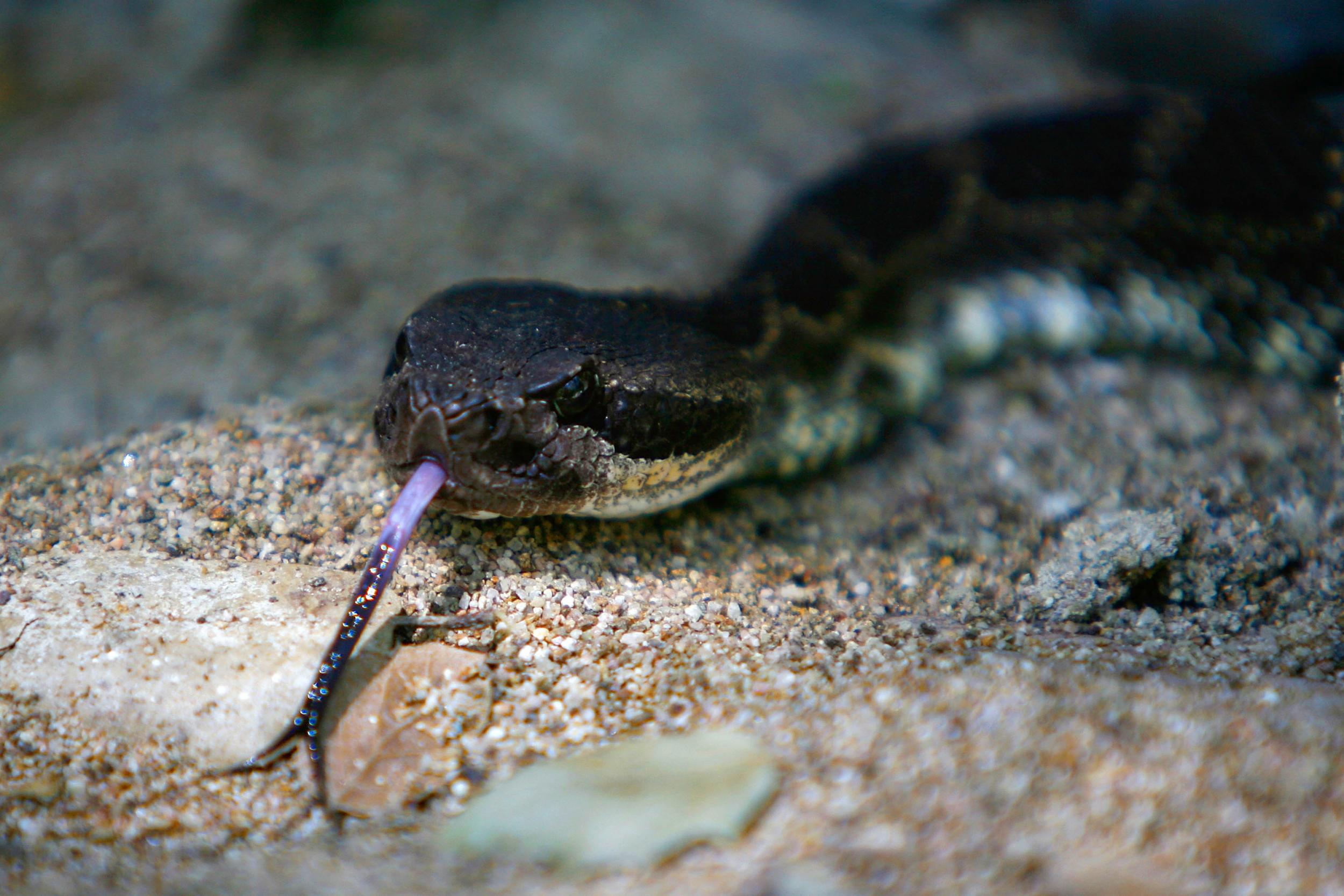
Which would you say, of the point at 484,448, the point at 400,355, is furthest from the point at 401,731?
the point at 400,355

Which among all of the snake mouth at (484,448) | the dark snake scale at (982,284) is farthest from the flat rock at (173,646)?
the dark snake scale at (982,284)

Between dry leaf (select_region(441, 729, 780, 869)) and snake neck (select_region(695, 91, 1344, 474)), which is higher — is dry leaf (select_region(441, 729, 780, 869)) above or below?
below

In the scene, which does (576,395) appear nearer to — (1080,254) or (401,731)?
(401,731)

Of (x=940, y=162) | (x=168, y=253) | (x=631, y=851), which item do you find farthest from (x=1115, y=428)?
(x=168, y=253)

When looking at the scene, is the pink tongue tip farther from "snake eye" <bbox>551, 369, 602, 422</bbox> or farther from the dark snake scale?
the dark snake scale

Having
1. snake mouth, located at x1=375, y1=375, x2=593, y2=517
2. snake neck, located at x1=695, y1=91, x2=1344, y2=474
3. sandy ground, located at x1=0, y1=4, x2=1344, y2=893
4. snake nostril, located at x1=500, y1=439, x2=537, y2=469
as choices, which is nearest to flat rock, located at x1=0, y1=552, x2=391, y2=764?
sandy ground, located at x1=0, y1=4, x2=1344, y2=893

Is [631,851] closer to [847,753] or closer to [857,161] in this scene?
[847,753]

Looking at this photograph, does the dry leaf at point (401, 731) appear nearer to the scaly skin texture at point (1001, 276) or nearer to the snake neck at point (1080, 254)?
the scaly skin texture at point (1001, 276)
